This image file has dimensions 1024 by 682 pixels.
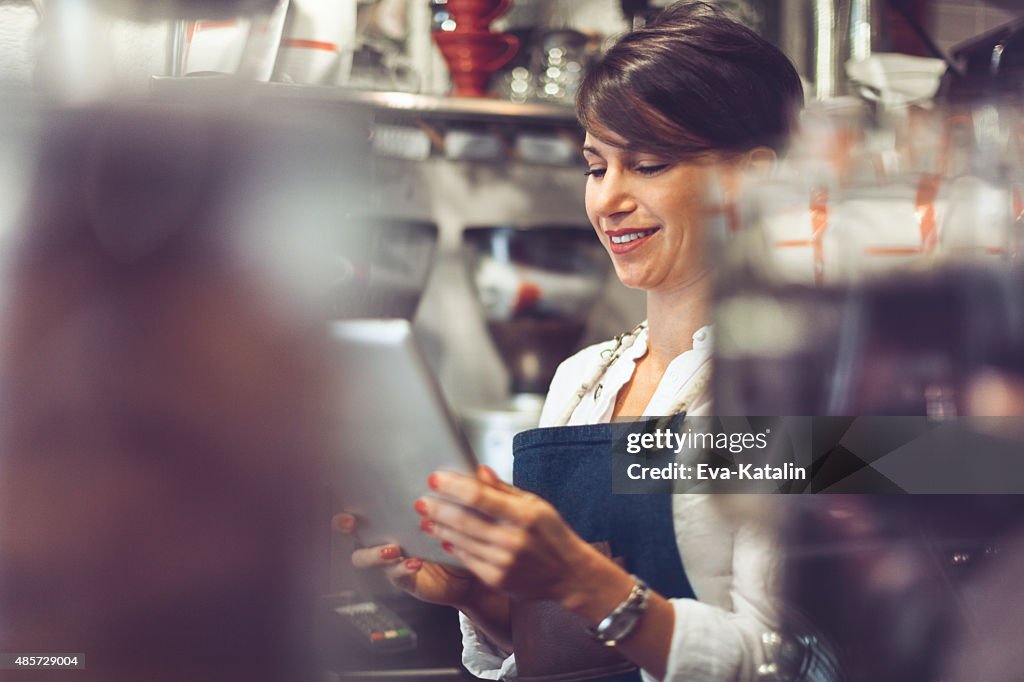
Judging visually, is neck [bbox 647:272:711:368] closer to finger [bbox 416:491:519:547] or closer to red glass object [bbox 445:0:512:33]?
finger [bbox 416:491:519:547]

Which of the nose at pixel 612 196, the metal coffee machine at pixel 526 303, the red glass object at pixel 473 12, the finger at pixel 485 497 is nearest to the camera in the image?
the finger at pixel 485 497

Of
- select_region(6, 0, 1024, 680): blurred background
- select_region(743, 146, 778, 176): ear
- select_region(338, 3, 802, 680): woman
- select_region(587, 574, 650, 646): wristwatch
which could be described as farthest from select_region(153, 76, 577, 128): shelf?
select_region(587, 574, 650, 646): wristwatch

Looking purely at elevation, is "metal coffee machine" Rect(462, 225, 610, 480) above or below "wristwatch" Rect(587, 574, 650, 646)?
above

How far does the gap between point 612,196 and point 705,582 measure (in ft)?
1.07

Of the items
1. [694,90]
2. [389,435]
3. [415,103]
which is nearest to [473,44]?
[415,103]

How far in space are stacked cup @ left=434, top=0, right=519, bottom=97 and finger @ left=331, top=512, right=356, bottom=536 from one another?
1.77 feet

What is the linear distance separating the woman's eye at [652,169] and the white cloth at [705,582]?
0.15 m

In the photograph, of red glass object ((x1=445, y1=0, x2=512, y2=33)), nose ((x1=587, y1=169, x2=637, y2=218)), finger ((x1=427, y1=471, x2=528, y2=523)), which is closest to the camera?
finger ((x1=427, y1=471, x2=528, y2=523))

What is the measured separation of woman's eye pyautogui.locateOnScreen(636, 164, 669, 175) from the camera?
74 cm

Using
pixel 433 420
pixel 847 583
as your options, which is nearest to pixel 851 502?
pixel 847 583

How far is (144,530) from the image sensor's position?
0.77 metres

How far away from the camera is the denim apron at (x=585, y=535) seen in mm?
731

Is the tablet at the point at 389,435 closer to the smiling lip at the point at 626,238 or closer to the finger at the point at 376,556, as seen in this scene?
the finger at the point at 376,556

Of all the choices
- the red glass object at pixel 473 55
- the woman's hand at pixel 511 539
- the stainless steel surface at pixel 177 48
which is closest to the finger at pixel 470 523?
the woman's hand at pixel 511 539
